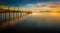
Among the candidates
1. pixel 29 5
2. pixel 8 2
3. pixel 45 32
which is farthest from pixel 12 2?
pixel 45 32

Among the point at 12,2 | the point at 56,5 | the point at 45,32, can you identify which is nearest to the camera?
the point at 45,32

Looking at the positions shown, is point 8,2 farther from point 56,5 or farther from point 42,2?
point 56,5

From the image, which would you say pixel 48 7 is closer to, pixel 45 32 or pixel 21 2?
pixel 21 2

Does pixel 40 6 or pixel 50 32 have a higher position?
pixel 40 6

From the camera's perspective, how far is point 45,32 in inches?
109

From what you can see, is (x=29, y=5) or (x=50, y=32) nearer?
(x=50, y=32)

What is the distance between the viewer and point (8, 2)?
446 cm

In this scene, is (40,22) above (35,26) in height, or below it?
above

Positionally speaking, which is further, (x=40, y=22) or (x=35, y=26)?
(x=40, y=22)

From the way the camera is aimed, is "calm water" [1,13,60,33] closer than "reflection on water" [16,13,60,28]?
Yes

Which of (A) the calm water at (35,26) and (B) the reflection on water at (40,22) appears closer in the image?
(A) the calm water at (35,26)

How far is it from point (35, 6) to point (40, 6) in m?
0.32

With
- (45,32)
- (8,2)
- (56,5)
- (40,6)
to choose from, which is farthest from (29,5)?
(45,32)

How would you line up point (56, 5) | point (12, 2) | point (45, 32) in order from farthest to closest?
1. point (56, 5)
2. point (12, 2)
3. point (45, 32)
